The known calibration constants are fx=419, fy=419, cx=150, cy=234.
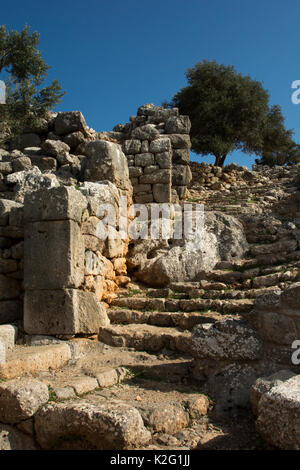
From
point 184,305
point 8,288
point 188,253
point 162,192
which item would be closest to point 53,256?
point 8,288

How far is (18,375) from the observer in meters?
4.24

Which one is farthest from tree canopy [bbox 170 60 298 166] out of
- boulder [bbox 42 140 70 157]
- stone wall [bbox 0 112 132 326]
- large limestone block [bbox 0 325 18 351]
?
large limestone block [bbox 0 325 18 351]

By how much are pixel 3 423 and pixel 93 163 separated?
4.90 m

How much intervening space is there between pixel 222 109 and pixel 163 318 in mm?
18444

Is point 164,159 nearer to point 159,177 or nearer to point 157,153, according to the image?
point 157,153

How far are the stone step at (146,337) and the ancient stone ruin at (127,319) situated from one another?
2 cm

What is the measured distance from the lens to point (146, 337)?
17.2ft

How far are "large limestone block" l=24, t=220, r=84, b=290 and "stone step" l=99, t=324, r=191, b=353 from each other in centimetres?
80

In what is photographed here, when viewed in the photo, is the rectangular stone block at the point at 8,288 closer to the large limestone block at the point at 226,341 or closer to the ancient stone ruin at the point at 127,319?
the ancient stone ruin at the point at 127,319

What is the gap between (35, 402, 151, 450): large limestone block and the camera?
3066mm

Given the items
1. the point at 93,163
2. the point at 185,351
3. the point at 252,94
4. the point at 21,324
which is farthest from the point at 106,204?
the point at 252,94

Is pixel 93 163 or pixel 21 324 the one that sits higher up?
pixel 93 163
